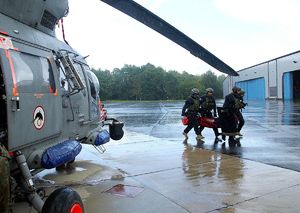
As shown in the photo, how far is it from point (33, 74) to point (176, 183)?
315 cm

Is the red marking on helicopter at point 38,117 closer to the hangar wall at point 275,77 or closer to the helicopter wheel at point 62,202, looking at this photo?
the helicopter wheel at point 62,202

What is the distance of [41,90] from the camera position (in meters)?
4.32

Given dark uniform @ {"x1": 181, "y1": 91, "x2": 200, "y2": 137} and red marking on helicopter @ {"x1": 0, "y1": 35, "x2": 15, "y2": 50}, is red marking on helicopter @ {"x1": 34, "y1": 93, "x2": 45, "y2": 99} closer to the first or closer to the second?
red marking on helicopter @ {"x1": 0, "y1": 35, "x2": 15, "y2": 50}

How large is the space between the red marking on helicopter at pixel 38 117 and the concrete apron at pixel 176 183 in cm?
145

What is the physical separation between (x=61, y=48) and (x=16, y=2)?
4.42 ft

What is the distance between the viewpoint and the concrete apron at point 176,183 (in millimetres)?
5137

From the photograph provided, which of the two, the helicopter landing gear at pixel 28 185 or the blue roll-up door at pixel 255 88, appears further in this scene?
the blue roll-up door at pixel 255 88

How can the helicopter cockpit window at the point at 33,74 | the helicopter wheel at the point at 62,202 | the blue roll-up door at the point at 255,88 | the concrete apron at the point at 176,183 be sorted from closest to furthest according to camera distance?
the helicopter wheel at the point at 62,202
the helicopter cockpit window at the point at 33,74
the concrete apron at the point at 176,183
the blue roll-up door at the point at 255,88

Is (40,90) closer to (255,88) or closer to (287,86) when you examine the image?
(287,86)

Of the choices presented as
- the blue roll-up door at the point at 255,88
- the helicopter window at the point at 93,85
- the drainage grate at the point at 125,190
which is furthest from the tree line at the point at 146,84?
the drainage grate at the point at 125,190

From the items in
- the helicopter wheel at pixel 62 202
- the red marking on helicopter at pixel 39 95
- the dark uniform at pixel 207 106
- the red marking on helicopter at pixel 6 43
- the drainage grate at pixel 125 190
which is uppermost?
the red marking on helicopter at pixel 6 43

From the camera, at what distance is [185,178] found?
6648mm

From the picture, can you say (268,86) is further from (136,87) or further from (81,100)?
(81,100)

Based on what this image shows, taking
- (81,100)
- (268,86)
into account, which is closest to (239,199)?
(81,100)
